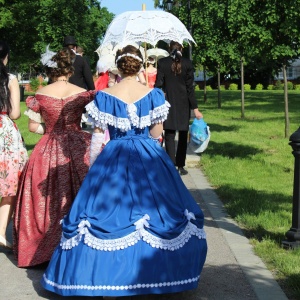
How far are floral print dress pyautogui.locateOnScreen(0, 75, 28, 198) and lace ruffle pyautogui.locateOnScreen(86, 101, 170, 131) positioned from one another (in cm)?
149

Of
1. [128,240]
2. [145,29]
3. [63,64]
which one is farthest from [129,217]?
[145,29]

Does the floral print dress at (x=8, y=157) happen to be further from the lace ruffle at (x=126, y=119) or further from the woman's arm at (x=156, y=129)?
the woman's arm at (x=156, y=129)

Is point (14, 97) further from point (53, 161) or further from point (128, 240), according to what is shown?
point (128, 240)

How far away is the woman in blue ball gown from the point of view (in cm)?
552

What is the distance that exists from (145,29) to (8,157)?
14.8ft

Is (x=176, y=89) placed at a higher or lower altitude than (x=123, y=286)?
higher

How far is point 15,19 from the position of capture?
161ft

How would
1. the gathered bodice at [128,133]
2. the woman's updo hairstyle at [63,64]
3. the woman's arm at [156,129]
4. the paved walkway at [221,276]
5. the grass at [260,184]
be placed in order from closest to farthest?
the paved walkway at [221,276]
the gathered bodice at [128,133]
the woman's arm at [156,129]
the grass at [260,184]
the woman's updo hairstyle at [63,64]

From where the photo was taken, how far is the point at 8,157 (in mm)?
7371

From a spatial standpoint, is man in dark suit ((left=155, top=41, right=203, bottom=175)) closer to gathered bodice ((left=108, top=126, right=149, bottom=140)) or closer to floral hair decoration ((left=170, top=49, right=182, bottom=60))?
floral hair decoration ((left=170, top=49, right=182, bottom=60))

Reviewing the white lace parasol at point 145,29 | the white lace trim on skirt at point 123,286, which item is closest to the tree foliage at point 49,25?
the white lace parasol at point 145,29

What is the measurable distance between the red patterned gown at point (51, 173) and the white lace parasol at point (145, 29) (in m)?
4.28

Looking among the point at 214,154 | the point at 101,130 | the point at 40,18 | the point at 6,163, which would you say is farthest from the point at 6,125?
the point at 40,18

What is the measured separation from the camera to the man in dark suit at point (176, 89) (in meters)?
11.7
